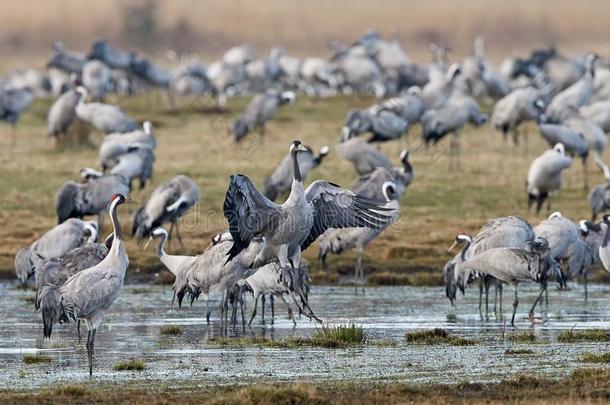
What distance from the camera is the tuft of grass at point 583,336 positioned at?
530 inches

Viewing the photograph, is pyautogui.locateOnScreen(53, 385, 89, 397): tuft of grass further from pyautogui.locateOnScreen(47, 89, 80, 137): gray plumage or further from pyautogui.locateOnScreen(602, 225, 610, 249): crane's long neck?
pyautogui.locateOnScreen(47, 89, 80, 137): gray plumage

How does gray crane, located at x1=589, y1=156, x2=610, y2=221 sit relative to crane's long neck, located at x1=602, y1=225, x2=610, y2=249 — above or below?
above

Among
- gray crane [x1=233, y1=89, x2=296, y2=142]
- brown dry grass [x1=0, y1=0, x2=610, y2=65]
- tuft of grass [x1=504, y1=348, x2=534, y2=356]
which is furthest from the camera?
brown dry grass [x1=0, y1=0, x2=610, y2=65]

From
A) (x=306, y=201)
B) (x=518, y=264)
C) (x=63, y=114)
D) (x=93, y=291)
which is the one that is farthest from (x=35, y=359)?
(x=63, y=114)

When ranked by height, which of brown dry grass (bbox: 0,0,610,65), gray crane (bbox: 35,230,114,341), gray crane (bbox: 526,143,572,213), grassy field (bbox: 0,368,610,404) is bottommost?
grassy field (bbox: 0,368,610,404)

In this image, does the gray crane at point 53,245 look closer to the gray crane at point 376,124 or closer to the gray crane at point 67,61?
the gray crane at point 376,124

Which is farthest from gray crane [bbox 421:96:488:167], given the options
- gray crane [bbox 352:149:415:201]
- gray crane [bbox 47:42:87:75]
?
gray crane [bbox 47:42:87:75]

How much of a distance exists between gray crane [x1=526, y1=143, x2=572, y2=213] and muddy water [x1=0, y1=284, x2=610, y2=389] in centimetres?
488

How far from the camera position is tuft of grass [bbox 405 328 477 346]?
525 inches

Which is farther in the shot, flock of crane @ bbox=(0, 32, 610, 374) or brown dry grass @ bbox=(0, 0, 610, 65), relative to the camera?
brown dry grass @ bbox=(0, 0, 610, 65)

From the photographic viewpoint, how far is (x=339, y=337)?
1334 cm

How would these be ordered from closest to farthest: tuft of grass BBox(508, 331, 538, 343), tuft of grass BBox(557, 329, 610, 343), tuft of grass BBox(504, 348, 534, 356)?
tuft of grass BBox(504, 348, 534, 356) → tuft of grass BBox(557, 329, 610, 343) → tuft of grass BBox(508, 331, 538, 343)

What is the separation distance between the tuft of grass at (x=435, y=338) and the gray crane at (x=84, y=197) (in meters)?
7.71

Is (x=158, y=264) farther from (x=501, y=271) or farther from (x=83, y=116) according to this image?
(x=83, y=116)
